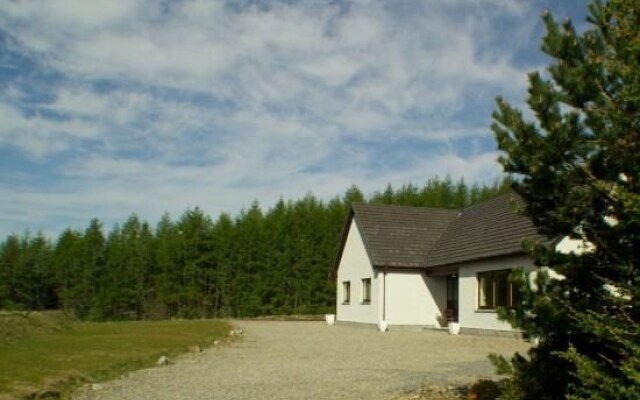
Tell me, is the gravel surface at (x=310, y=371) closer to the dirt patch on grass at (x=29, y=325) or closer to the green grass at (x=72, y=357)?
the green grass at (x=72, y=357)

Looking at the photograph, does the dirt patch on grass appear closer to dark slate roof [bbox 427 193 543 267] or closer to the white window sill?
the white window sill

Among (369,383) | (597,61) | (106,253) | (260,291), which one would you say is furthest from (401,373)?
(106,253)

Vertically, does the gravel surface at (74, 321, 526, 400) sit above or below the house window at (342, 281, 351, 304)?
below

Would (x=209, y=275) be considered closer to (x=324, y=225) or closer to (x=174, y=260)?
(x=174, y=260)

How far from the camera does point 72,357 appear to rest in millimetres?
13703

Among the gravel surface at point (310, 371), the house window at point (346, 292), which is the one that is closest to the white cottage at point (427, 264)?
the house window at point (346, 292)

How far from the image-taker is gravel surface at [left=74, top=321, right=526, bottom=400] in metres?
9.97

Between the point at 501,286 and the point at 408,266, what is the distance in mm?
6619

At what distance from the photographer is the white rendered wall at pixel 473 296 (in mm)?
22594

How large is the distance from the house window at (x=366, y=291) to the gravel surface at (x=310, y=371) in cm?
1002

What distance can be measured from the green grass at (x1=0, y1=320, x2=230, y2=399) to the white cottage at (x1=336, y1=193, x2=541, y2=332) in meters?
9.44

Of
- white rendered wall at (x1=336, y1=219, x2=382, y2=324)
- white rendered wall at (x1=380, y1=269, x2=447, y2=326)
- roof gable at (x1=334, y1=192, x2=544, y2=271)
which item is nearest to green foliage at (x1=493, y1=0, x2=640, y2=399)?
roof gable at (x1=334, y1=192, x2=544, y2=271)

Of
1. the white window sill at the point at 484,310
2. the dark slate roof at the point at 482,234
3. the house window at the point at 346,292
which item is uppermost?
the dark slate roof at the point at 482,234

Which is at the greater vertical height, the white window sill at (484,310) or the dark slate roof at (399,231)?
the dark slate roof at (399,231)
